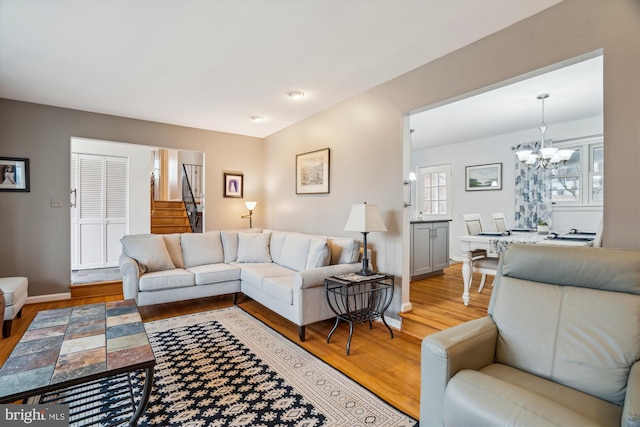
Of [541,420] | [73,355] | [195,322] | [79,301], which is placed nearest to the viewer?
[541,420]

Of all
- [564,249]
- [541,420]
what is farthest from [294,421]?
[564,249]

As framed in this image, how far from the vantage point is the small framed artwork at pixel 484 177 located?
590 cm

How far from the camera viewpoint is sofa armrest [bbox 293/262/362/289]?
289cm

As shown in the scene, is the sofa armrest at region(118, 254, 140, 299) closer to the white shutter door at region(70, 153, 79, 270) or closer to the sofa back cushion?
the white shutter door at region(70, 153, 79, 270)

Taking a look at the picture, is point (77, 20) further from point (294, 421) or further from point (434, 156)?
point (434, 156)

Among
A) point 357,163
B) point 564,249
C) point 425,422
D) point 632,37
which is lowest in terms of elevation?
point 425,422

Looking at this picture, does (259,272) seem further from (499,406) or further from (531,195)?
(531,195)

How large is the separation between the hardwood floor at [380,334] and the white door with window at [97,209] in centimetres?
176

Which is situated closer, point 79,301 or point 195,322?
point 195,322

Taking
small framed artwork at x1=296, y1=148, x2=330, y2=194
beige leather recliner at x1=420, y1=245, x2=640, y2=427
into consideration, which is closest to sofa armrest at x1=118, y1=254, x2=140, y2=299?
small framed artwork at x1=296, y1=148, x2=330, y2=194

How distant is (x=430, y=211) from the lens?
7234mm

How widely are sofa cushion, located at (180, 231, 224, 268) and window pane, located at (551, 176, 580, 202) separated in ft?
17.5

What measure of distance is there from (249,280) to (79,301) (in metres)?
2.36

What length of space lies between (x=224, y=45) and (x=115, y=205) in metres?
4.64
